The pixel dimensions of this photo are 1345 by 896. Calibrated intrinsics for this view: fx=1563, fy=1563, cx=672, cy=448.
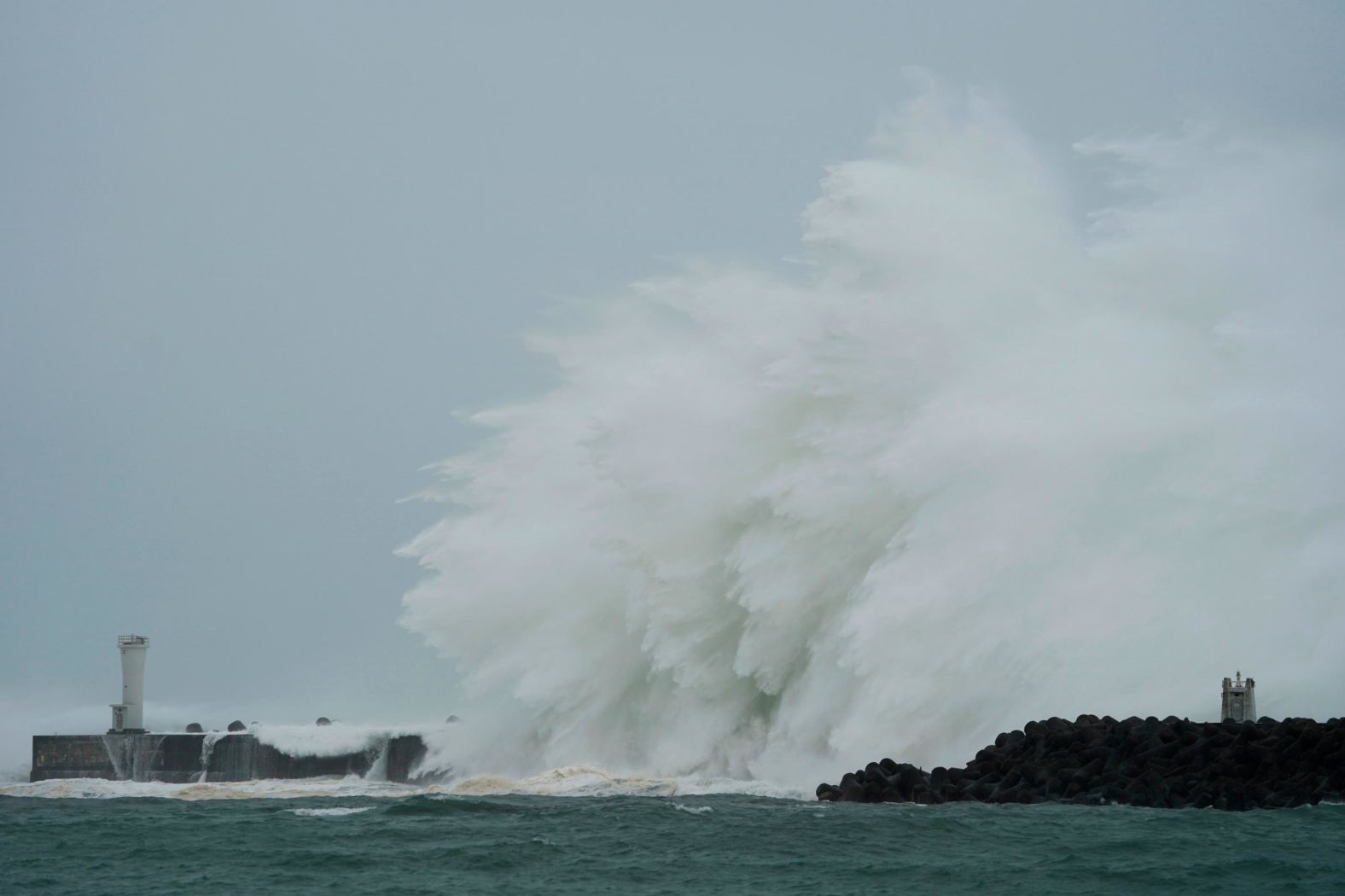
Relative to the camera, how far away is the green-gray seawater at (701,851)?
41.1 ft

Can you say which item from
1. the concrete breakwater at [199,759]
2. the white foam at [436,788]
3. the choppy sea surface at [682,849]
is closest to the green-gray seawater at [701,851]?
the choppy sea surface at [682,849]

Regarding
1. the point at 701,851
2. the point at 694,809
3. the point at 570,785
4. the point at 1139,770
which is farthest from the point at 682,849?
the point at 570,785

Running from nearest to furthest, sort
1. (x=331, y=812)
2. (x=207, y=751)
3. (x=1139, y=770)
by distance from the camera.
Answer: (x=1139, y=770), (x=331, y=812), (x=207, y=751)

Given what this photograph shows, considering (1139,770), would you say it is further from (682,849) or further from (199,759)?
(199,759)

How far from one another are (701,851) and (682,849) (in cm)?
25

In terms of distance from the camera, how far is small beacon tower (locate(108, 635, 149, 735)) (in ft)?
92.4

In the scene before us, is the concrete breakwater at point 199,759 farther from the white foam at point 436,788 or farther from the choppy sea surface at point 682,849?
the choppy sea surface at point 682,849

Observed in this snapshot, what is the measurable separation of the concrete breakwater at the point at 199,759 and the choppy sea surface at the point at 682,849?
5.73 meters

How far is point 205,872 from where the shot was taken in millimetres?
14203

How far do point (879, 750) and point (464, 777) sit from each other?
24.4 ft

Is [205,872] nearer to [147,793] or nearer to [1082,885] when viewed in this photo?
[1082,885]

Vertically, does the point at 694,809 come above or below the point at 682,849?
above

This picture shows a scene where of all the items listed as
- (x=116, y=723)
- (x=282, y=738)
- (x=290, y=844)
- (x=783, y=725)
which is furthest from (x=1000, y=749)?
(x=116, y=723)

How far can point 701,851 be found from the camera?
14297mm
